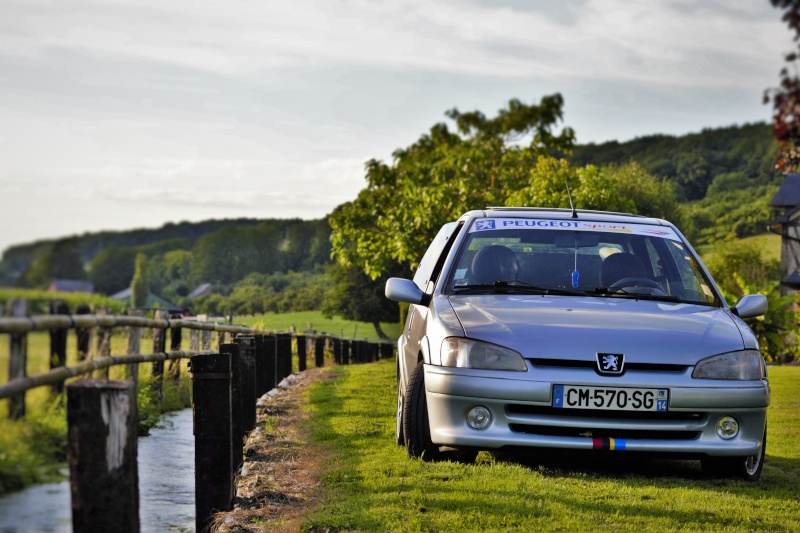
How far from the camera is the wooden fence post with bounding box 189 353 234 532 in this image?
254 inches

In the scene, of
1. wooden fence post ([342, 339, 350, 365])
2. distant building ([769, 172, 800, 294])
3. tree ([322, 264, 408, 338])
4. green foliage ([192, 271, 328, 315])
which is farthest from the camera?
tree ([322, 264, 408, 338])

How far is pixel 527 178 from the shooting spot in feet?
122

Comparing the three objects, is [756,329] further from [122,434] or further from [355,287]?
[355,287]

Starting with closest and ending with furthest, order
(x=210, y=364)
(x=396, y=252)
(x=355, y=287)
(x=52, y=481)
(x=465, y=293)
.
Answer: (x=52, y=481), (x=210, y=364), (x=465, y=293), (x=396, y=252), (x=355, y=287)

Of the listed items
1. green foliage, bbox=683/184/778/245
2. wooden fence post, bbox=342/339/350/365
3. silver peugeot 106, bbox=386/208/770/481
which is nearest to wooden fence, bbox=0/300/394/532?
silver peugeot 106, bbox=386/208/770/481

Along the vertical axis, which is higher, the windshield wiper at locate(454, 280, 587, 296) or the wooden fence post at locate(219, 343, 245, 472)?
the windshield wiper at locate(454, 280, 587, 296)

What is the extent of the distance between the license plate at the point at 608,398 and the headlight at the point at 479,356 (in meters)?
0.28

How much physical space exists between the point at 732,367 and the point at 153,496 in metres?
3.60

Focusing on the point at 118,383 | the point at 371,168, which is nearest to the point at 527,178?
the point at 371,168

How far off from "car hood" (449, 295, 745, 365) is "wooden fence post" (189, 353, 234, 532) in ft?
5.13

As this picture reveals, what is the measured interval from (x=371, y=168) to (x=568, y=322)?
30518 mm

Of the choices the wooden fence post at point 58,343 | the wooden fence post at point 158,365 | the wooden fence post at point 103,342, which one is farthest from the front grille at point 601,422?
the wooden fence post at point 158,365

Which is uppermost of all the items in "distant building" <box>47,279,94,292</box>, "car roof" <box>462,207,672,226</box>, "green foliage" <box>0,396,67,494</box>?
"car roof" <box>462,207,672,226</box>

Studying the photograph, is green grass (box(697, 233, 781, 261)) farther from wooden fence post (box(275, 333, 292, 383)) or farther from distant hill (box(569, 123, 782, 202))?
wooden fence post (box(275, 333, 292, 383))
